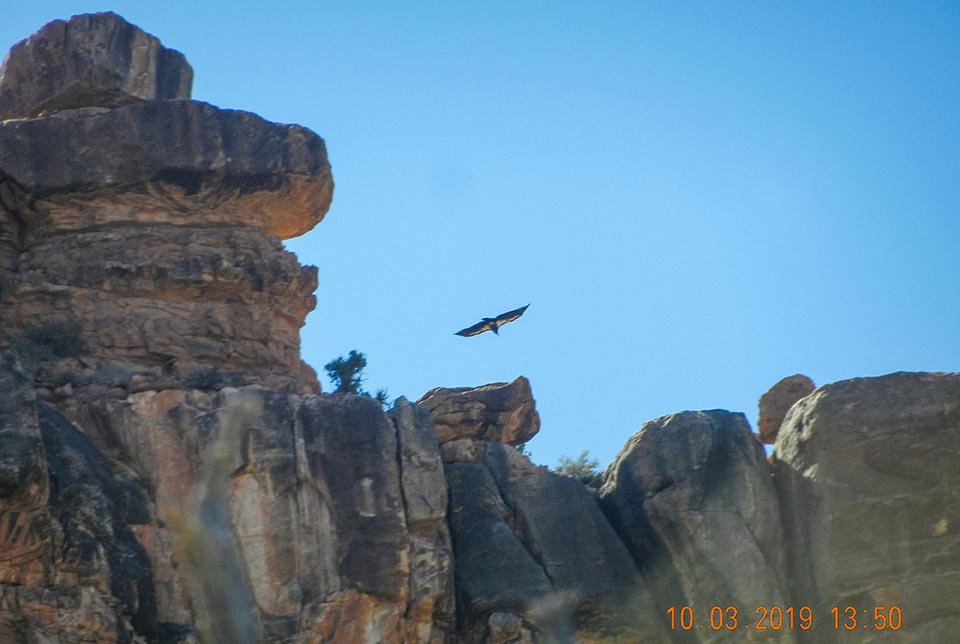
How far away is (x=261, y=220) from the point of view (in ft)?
91.1

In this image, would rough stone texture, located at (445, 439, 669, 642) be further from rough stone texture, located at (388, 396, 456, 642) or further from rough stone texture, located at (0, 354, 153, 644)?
rough stone texture, located at (0, 354, 153, 644)

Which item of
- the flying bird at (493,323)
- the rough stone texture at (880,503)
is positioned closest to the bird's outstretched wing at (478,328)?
the flying bird at (493,323)

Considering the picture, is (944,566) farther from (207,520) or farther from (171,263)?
(171,263)

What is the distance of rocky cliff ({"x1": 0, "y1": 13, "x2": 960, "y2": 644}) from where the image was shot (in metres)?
22.8

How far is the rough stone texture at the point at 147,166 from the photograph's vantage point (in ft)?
87.8

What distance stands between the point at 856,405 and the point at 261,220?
9.94 metres

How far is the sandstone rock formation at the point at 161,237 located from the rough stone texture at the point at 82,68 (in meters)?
0.71

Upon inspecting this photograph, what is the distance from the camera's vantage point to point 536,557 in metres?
25.1

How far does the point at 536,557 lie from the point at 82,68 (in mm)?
11227

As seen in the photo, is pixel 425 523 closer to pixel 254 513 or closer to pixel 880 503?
pixel 254 513

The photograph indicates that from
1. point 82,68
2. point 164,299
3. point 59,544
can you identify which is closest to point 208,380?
point 164,299

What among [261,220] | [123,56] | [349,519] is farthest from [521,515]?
[123,56]
